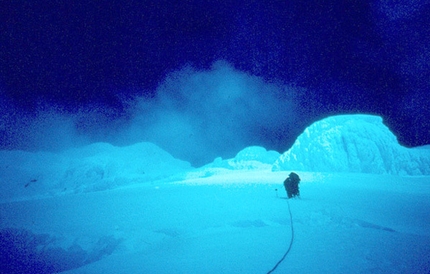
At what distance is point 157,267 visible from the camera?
3.96 meters

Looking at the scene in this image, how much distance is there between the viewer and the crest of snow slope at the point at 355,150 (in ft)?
75.8

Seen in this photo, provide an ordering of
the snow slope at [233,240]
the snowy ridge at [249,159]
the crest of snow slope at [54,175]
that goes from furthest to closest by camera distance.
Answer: the snowy ridge at [249,159] → the crest of snow slope at [54,175] → the snow slope at [233,240]

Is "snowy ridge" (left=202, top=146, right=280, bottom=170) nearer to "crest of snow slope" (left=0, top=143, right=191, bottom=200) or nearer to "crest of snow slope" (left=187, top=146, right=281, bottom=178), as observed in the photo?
"crest of snow slope" (left=187, top=146, right=281, bottom=178)

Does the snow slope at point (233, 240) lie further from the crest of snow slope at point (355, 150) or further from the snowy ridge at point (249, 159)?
the snowy ridge at point (249, 159)

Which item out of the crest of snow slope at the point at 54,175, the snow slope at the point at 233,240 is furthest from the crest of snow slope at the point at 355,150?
the crest of snow slope at the point at 54,175

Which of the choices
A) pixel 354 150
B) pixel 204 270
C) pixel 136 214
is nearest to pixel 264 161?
pixel 354 150

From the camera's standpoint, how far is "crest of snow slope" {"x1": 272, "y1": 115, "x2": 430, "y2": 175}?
2311 cm

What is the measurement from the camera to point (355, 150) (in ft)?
82.1

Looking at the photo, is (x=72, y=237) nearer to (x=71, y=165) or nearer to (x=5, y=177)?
(x=5, y=177)

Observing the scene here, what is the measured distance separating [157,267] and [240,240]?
2.16m

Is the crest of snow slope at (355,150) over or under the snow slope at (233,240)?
over

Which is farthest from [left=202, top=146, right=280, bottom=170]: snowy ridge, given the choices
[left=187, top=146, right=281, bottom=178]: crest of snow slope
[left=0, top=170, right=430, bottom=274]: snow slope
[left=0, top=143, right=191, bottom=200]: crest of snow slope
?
[left=0, top=170, right=430, bottom=274]: snow slope

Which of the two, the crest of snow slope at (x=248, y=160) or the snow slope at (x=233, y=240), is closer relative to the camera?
the snow slope at (x=233, y=240)

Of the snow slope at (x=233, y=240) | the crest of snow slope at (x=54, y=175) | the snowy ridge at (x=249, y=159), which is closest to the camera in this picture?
the snow slope at (x=233, y=240)
